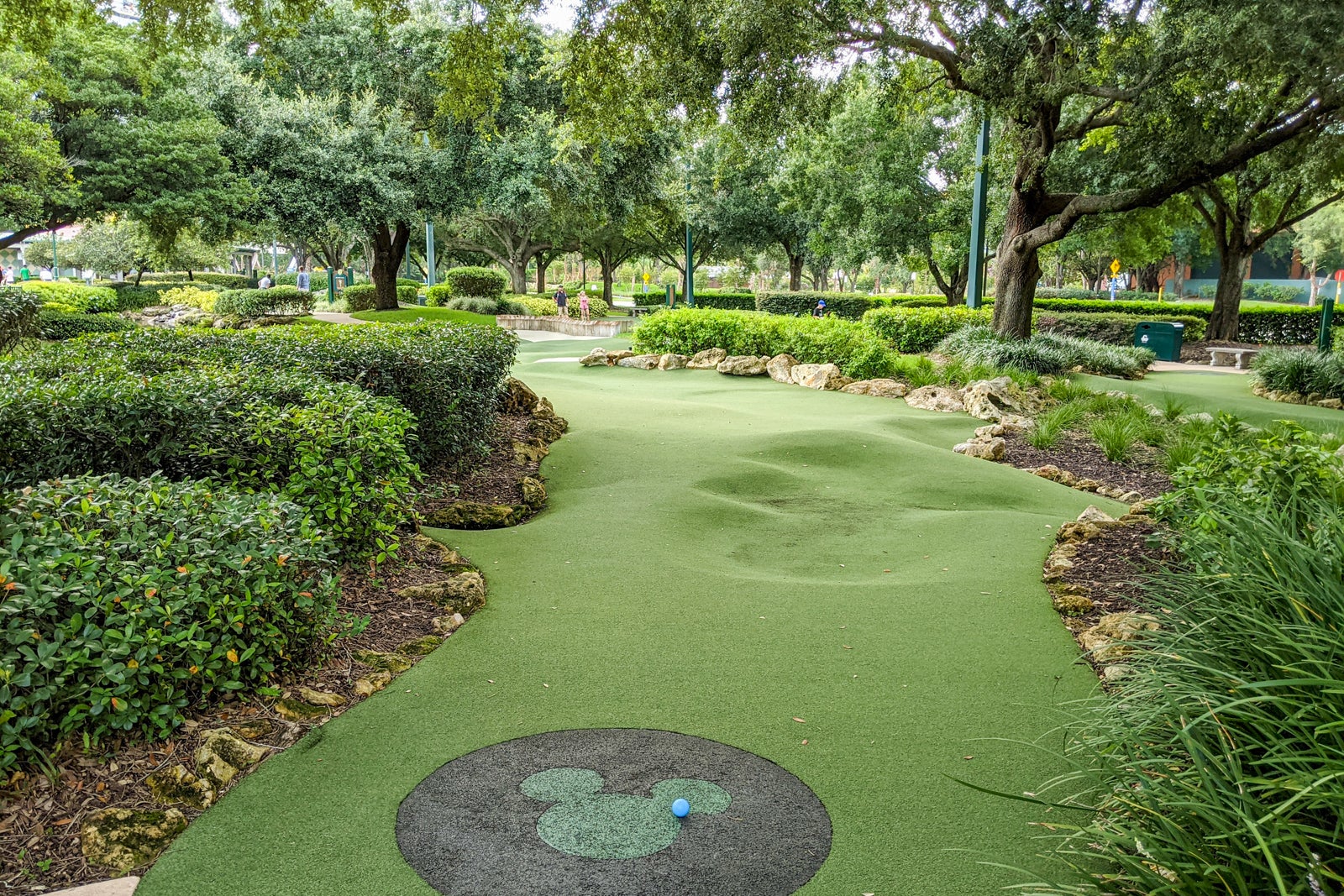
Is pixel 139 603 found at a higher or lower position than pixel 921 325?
lower

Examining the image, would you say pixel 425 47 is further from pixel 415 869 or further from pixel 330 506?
pixel 415 869

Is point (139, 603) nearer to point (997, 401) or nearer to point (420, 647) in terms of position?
point (420, 647)

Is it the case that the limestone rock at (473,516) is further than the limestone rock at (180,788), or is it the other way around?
the limestone rock at (473,516)

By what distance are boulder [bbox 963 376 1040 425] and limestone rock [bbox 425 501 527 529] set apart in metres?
6.85

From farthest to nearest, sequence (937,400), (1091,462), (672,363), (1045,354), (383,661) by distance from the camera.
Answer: (672,363) < (1045,354) < (937,400) < (1091,462) < (383,661)

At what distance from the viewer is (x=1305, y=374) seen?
45.0 ft

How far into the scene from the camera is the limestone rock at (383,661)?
4262 millimetres

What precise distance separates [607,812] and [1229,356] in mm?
21321

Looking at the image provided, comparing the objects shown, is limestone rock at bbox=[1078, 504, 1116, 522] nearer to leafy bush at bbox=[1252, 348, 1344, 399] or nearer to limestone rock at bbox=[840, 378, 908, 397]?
limestone rock at bbox=[840, 378, 908, 397]

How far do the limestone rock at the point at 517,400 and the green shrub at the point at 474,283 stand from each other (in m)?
23.0

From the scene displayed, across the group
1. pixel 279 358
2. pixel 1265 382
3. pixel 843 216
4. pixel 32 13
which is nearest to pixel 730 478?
pixel 279 358

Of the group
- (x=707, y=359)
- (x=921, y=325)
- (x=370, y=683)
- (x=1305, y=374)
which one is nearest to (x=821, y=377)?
(x=707, y=359)

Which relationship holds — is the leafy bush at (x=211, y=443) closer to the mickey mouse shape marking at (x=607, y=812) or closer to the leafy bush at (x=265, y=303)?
the mickey mouse shape marking at (x=607, y=812)

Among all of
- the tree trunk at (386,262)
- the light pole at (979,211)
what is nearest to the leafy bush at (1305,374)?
the light pole at (979,211)
